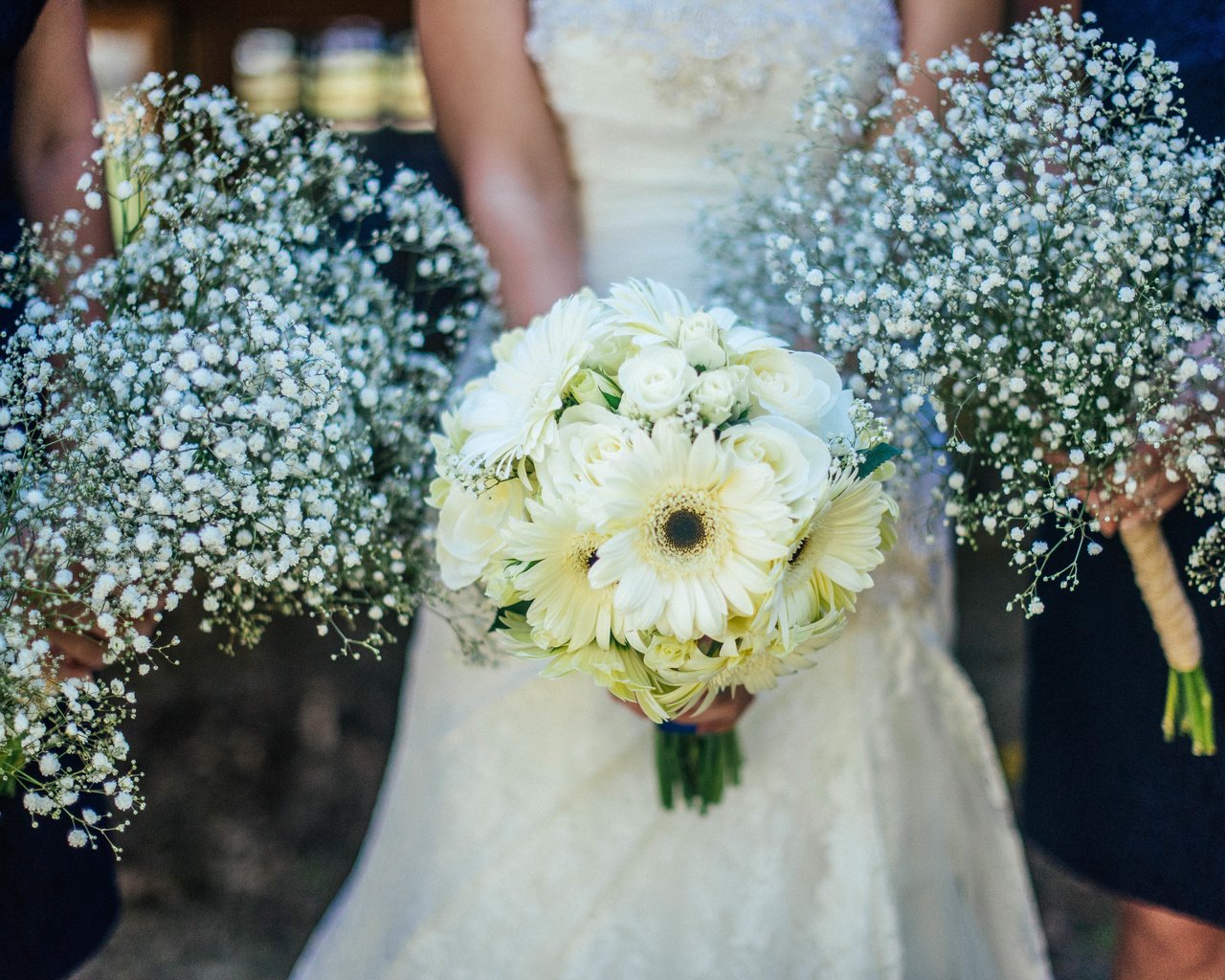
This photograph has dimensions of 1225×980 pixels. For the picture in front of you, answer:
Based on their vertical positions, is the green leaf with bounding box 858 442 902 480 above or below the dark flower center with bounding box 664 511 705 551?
above

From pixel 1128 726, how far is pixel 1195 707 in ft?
0.67

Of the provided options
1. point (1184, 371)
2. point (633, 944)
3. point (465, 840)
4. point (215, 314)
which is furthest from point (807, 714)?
point (215, 314)

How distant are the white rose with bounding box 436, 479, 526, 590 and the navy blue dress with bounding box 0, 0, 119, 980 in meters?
0.77

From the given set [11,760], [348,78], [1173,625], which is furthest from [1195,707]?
[348,78]

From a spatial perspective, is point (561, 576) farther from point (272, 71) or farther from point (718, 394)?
point (272, 71)

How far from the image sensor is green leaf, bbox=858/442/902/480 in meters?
1.30

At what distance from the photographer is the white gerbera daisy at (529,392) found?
1.27 meters

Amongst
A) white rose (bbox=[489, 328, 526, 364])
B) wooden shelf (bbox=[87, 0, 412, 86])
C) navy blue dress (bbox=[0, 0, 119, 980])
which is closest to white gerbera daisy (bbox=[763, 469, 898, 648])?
white rose (bbox=[489, 328, 526, 364])

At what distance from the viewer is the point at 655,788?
196 centimetres

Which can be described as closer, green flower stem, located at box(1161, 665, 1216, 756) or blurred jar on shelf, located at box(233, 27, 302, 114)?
green flower stem, located at box(1161, 665, 1216, 756)

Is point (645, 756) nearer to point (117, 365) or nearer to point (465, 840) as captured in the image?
point (465, 840)

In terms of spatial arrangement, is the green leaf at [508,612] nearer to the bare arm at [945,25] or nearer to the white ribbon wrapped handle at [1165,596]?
the white ribbon wrapped handle at [1165,596]

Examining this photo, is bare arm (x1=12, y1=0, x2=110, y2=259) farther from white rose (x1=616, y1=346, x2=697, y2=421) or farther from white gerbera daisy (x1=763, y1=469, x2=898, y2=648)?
white gerbera daisy (x1=763, y1=469, x2=898, y2=648)

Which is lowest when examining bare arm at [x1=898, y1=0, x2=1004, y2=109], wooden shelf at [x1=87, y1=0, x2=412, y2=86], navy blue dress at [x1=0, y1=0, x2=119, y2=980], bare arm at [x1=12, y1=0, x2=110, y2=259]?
navy blue dress at [x1=0, y1=0, x2=119, y2=980]
